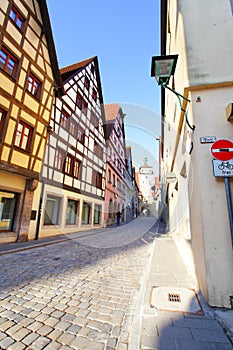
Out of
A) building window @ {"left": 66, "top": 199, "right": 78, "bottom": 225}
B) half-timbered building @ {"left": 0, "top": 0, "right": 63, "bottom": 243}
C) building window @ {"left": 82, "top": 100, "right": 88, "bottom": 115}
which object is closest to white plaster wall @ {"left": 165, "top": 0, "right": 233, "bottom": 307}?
half-timbered building @ {"left": 0, "top": 0, "right": 63, "bottom": 243}

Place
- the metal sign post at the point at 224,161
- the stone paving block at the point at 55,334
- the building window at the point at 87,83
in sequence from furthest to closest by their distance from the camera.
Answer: the building window at the point at 87,83 < the metal sign post at the point at 224,161 < the stone paving block at the point at 55,334

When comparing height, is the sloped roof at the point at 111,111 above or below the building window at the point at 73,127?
above

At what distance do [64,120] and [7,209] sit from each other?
18.9 ft

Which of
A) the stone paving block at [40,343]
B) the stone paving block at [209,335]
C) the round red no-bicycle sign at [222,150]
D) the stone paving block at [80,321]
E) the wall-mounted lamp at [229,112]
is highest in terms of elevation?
the wall-mounted lamp at [229,112]

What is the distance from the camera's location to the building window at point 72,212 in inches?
432

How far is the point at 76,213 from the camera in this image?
11.7 m

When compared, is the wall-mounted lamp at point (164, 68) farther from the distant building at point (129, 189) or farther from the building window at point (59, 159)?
the distant building at point (129, 189)

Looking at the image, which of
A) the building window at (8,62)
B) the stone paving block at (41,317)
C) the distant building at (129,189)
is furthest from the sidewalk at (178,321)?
the distant building at (129,189)

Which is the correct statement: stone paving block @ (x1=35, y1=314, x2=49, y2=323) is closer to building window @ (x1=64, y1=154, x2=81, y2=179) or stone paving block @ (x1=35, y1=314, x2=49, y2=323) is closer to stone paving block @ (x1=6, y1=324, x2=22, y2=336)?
stone paving block @ (x1=6, y1=324, x2=22, y2=336)

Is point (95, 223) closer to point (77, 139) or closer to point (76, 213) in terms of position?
point (76, 213)

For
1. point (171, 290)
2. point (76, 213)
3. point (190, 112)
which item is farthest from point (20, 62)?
point (171, 290)

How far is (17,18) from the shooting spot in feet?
24.7

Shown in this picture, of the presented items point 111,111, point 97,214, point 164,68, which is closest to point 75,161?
point 97,214

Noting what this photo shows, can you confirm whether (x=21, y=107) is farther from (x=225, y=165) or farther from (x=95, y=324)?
(x=95, y=324)
